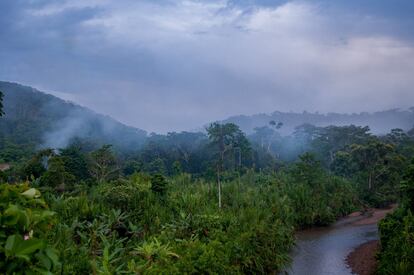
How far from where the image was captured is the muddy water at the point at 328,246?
13359mm

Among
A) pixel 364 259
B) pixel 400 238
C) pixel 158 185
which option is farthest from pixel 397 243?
pixel 158 185

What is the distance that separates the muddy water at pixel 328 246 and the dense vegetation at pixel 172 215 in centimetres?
73

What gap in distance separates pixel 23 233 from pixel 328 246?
16696 millimetres

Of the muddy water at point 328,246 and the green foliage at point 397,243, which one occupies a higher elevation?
the green foliage at point 397,243

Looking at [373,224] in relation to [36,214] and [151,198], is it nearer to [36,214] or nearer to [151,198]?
[151,198]

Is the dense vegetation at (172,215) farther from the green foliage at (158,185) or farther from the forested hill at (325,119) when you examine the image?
the forested hill at (325,119)

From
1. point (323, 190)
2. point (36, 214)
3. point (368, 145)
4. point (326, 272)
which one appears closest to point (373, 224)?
point (323, 190)

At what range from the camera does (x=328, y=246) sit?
55.3 feet

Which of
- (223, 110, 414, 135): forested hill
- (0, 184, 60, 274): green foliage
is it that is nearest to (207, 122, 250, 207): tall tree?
(0, 184, 60, 274): green foliage

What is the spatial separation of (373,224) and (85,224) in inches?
629

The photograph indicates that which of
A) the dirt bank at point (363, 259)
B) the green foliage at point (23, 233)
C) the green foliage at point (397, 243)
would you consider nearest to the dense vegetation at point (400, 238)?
the green foliage at point (397, 243)

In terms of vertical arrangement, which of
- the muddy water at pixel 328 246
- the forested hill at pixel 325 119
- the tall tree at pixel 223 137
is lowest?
the muddy water at pixel 328 246

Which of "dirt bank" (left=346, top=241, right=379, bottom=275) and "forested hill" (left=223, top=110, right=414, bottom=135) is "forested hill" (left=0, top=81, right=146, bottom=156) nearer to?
"dirt bank" (left=346, top=241, right=379, bottom=275)

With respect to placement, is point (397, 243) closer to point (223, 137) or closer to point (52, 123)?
point (223, 137)
